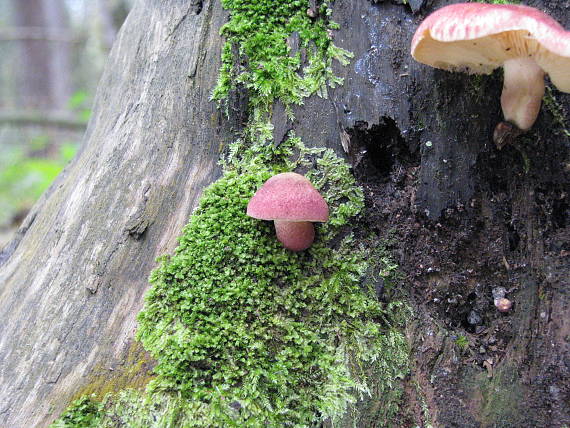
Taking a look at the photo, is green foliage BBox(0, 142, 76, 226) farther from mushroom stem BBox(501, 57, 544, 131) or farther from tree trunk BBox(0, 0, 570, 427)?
mushroom stem BBox(501, 57, 544, 131)

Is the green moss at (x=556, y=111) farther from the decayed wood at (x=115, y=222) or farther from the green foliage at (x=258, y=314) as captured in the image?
the decayed wood at (x=115, y=222)

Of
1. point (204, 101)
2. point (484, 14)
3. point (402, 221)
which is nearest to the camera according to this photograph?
point (484, 14)

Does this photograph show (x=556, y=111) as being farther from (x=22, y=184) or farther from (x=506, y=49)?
(x=22, y=184)

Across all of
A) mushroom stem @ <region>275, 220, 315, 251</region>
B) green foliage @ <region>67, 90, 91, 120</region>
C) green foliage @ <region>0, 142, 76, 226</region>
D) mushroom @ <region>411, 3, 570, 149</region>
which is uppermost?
mushroom @ <region>411, 3, 570, 149</region>

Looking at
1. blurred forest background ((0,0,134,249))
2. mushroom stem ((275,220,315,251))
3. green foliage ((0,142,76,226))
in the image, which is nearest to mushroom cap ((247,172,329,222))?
mushroom stem ((275,220,315,251))

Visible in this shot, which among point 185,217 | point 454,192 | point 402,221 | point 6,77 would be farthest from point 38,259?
point 6,77

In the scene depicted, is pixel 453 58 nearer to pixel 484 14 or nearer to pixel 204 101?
pixel 484 14

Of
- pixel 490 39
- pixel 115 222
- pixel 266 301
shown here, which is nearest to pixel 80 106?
pixel 115 222
